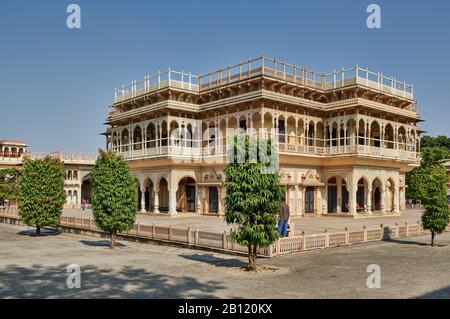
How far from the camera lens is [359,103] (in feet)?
108

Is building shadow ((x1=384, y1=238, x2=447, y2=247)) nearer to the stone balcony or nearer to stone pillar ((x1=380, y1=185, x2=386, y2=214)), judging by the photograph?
the stone balcony

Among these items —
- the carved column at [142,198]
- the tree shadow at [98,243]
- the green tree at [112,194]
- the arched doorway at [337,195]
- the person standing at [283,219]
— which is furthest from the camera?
the carved column at [142,198]

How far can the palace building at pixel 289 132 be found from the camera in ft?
108

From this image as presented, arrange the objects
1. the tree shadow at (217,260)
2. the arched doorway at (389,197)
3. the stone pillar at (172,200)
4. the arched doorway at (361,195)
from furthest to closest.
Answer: the arched doorway at (389,197) → the arched doorway at (361,195) → the stone pillar at (172,200) → the tree shadow at (217,260)

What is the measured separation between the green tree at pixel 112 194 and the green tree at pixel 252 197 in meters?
7.93

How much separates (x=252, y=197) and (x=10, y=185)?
4476cm

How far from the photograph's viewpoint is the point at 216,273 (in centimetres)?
1370

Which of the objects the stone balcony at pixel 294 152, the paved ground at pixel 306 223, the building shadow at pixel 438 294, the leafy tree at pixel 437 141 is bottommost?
the building shadow at pixel 438 294

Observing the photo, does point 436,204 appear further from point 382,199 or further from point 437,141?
point 437,141

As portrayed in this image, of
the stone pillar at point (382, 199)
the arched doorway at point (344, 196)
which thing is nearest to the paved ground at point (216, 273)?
the arched doorway at point (344, 196)

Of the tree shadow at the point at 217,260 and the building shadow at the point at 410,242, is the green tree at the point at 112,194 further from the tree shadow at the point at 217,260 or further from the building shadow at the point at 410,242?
the building shadow at the point at 410,242
